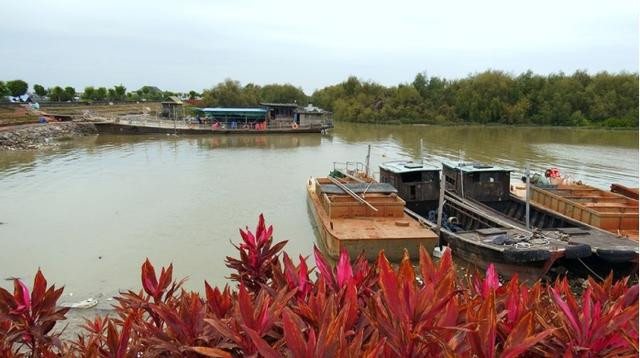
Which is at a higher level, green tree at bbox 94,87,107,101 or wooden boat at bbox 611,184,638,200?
green tree at bbox 94,87,107,101

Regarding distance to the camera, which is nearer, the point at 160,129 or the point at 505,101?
the point at 160,129

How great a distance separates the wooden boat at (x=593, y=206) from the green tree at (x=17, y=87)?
6313 cm

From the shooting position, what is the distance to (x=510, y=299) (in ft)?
6.64

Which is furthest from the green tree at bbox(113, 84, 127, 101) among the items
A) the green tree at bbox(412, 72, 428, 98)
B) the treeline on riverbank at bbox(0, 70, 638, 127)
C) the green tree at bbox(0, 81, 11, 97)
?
the green tree at bbox(412, 72, 428, 98)

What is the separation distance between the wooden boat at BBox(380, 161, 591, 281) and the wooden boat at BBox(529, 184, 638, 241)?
2.25 m

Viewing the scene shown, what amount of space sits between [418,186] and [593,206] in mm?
5193

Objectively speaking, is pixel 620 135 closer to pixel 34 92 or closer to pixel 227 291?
pixel 227 291

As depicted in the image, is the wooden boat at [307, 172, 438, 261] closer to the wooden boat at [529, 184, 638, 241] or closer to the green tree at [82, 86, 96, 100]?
the wooden boat at [529, 184, 638, 241]

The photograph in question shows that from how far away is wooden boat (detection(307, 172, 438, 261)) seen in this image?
33.7ft

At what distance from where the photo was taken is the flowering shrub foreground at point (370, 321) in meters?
1.55

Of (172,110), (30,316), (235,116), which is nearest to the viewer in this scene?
(30,316)

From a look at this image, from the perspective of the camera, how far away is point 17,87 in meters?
55.1

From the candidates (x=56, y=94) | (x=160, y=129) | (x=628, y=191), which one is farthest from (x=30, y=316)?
(x=56, y=94)

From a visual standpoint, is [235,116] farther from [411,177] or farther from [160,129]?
[411,177]
